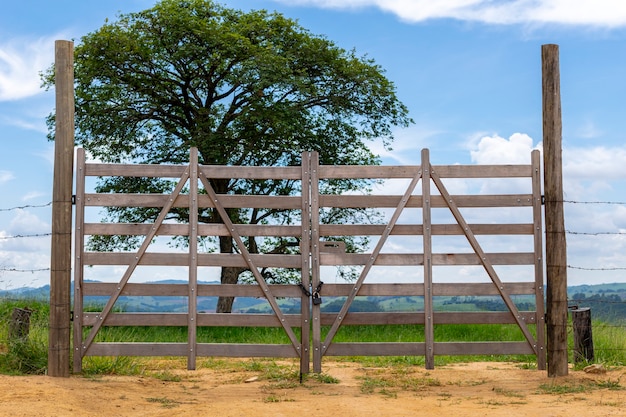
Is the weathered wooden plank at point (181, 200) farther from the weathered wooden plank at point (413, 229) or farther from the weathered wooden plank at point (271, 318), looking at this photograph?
the weathered wooden plank at point (271, 318)

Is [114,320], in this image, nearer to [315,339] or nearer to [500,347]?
[315,339]

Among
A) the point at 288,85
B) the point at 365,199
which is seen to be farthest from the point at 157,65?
the point at 365,199

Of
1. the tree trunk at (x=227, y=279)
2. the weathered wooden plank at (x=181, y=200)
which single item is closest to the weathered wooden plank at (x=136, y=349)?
the weathered wooden plank at (x=181, y=200)

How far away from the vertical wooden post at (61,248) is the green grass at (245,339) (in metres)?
0.38

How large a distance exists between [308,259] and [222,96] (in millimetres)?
13274

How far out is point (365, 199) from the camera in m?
→ 9.53

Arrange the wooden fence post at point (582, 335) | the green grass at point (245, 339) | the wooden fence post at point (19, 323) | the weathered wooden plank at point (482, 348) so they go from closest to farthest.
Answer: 1. the weathered wooden plank at point (482, 348)
2. the green grass at point (245, 339)
3. the wooden fence post at point (582, 335)
4. the wooden fence post at point (19, 323)

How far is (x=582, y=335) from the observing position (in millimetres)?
10523

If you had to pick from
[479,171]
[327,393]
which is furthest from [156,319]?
[479,171]

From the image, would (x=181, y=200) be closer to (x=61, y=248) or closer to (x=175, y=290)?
(x=175, y=290)

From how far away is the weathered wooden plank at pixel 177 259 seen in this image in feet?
31.3

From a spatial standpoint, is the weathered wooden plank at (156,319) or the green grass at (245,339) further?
the green grass at (245,339)

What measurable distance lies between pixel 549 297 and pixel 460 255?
1352mm

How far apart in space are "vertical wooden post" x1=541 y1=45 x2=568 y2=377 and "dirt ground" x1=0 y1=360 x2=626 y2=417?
15.4 inches
